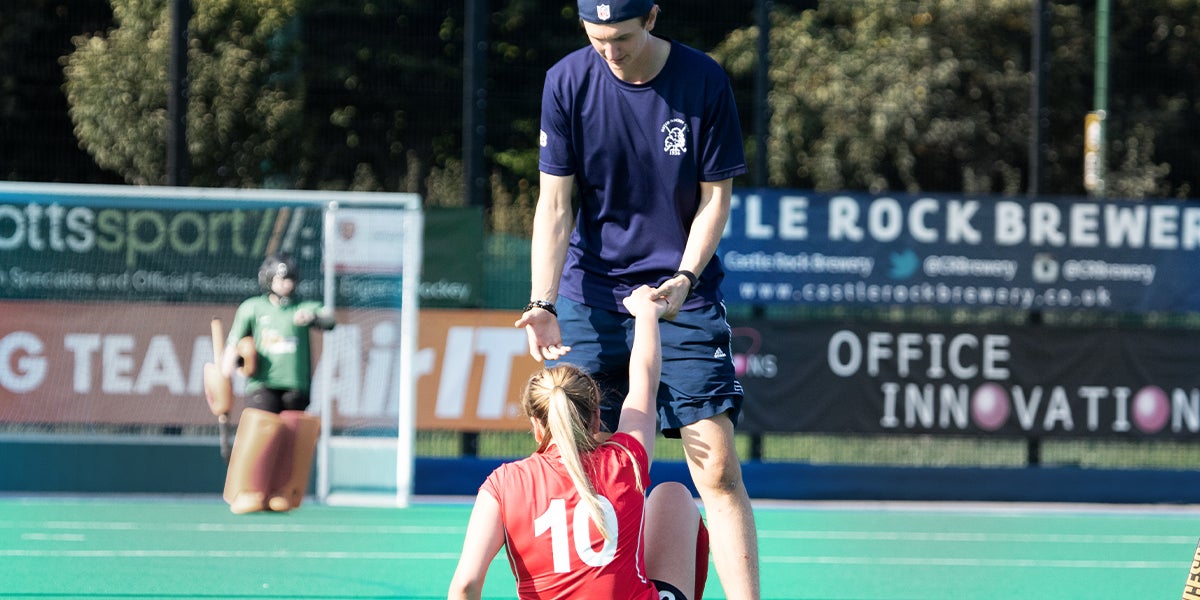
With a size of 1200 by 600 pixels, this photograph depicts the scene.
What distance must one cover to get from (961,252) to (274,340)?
16.7 feet

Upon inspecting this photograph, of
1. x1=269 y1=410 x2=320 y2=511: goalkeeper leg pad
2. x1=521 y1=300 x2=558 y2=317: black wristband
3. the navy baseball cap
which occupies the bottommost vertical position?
x1=269 y1=410 x2=320 y2=511: goalkeeper leg pad

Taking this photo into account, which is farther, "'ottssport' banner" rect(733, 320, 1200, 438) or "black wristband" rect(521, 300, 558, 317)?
"'ottssport' banner" rect(733, 320, 1200, 438)

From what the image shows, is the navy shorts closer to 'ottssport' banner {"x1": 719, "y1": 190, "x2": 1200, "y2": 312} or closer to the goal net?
the goal net

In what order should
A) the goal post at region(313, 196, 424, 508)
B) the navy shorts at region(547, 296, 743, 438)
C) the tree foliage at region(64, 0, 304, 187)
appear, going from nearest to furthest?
the navy shorts at region(547, 296, 743, 438), the goal post at region(313, 196, 424, 508), the tree foliage at region(64, 0, 304, 187)

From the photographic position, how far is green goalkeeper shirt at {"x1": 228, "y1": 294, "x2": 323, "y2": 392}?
9953 mm

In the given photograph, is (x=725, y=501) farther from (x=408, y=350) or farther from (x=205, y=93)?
(x=205, y=93)

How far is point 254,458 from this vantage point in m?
9.54

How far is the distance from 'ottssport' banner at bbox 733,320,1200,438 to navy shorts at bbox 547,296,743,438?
685cm

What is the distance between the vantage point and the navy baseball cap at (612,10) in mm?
4078

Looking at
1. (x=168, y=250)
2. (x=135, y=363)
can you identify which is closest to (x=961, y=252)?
(x=168, y=250)

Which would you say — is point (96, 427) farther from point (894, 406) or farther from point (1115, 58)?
point (1115, 58)

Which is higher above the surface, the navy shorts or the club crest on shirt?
the club crest on shirt

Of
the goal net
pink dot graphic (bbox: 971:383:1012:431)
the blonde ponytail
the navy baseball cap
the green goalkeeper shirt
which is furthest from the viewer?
pink dot graphic (bbox: 971:383:1012:431)

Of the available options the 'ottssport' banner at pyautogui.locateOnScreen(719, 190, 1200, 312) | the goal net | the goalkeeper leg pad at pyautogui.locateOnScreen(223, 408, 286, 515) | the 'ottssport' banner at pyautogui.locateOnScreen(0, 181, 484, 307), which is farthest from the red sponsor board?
the 'ottssport' banner at pyautogui.locateOnScreen(719, 190, 1200, 312)
